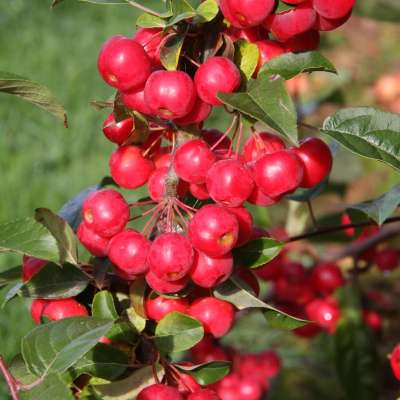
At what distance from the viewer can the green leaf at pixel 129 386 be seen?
2.88 ft

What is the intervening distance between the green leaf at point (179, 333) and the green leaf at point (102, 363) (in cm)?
5

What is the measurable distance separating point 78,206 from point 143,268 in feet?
0.91

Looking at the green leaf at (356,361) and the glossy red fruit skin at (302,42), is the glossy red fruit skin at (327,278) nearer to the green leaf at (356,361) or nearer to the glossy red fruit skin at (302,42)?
the green leaf at (356,361)

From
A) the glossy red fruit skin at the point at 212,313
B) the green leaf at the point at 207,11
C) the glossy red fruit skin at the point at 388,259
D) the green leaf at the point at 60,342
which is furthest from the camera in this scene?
the glossy red fruit skin at the point at 388,259

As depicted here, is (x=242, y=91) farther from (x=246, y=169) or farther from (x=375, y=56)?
(x=375, y=56)

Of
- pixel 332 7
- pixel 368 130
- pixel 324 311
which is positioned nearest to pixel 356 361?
pixel 324 311

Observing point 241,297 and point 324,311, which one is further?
point 324,311

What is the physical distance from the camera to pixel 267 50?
33.1 inches

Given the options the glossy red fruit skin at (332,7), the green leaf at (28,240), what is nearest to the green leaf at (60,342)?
the green leaf at (28,240)

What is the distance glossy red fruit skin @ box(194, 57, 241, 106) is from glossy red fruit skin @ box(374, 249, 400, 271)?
93cm

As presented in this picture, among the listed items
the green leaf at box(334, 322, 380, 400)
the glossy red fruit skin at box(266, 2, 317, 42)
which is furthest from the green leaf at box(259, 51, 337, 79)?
the green leaf at box(334, 322, 380, 400)

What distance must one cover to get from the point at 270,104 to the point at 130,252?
234 millimetres

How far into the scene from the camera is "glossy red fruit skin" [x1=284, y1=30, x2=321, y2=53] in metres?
0.86

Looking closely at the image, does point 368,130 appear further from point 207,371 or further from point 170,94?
point 207,371
